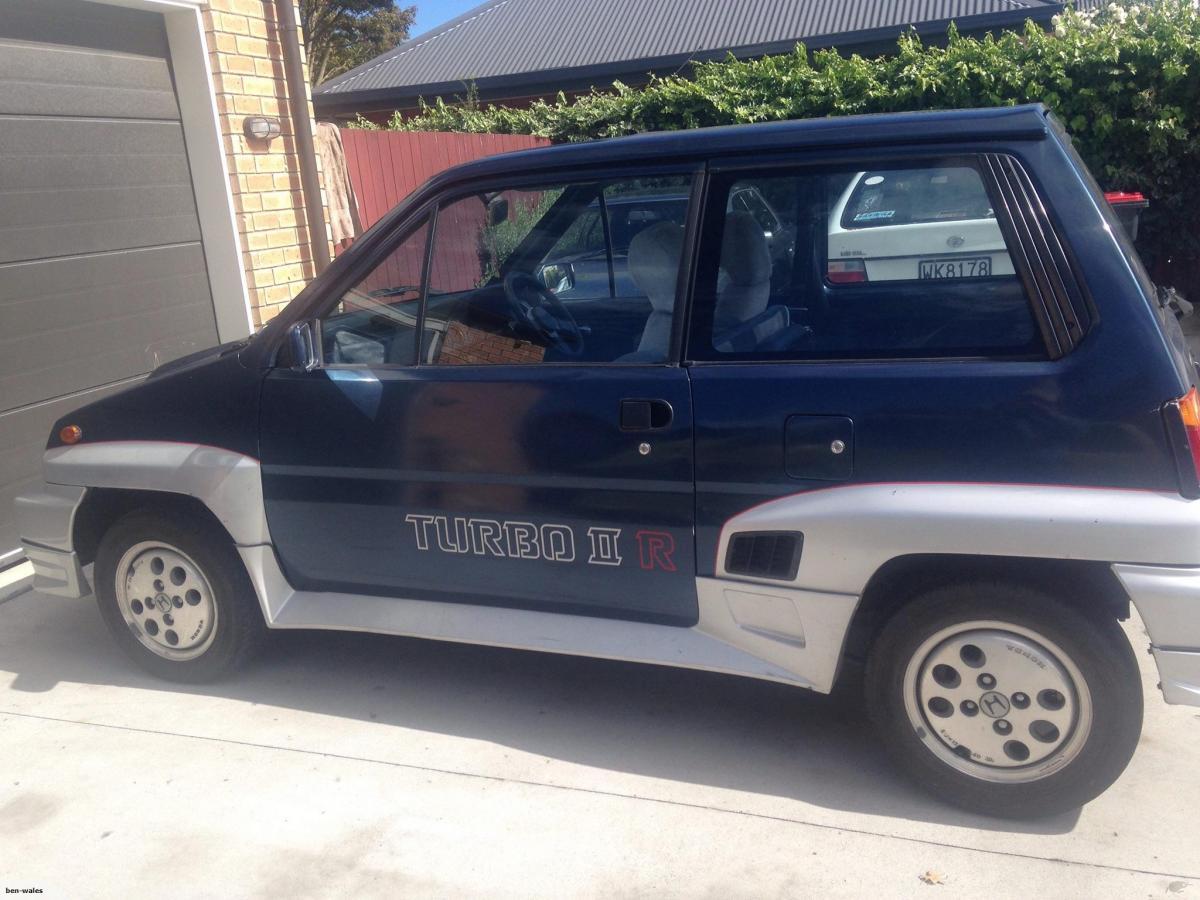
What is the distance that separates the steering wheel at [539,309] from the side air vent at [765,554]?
2.94 feet

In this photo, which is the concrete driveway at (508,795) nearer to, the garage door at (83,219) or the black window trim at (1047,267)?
the black window trim at (1047,267)

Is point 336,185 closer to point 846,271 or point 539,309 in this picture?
point 539,309

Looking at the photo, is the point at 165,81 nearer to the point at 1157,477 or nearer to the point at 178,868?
the point at 178,868

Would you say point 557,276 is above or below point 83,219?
below

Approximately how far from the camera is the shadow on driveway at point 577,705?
11.2 feet

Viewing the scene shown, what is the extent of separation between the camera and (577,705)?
390 cm

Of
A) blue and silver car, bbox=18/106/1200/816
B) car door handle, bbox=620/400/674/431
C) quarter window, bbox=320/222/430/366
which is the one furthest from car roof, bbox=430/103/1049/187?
car door handle, bbox=620/400/674/431

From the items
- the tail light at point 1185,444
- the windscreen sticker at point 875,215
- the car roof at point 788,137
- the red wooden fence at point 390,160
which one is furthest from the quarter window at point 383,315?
the red wooden fence at point 390,160

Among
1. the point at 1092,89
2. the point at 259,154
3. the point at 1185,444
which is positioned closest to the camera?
the point at 1185,444

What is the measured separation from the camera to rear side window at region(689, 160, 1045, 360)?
118 inches

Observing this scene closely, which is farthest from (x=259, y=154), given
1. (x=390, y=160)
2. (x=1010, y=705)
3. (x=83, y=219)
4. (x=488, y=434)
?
(x=1010, y=705)

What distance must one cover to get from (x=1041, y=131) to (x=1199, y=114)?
25.9 ft

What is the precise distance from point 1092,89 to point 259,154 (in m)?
7.27

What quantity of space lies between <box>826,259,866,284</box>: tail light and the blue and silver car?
2 centimetres
